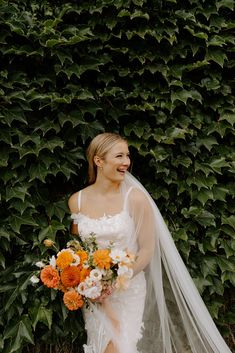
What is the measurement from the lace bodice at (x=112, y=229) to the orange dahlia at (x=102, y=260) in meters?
0.33

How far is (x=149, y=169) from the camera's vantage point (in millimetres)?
3365

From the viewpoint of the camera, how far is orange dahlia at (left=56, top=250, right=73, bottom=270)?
8.02 ft

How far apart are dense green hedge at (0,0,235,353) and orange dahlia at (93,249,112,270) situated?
0.60 m

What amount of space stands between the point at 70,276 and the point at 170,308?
2.92 feet

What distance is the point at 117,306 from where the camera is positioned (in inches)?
113

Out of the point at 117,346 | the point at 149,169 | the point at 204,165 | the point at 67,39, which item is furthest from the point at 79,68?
the point at 117,346

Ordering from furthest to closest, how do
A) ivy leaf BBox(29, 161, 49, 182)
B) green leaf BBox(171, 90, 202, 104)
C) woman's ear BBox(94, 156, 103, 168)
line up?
1. green leaf BBox(171, 90, 202, 104)
2. ivy leaf BBox(29, 161, 49, 182)
3. woman's ear BBox(94, 156, 103, 168)

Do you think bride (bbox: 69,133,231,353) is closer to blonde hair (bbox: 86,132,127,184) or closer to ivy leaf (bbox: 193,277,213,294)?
blonde hair (bbox: 86,132,127,184)

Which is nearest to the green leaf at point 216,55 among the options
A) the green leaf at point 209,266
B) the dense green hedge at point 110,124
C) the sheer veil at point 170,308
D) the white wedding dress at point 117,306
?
the dense green hedge at point 110,124

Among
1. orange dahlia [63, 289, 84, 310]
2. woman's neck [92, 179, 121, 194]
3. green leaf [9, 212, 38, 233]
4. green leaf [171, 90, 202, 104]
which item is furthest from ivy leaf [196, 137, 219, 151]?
orange dahlia [63, 289, 84, 310]

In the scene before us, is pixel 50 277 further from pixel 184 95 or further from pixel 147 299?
pixel 184 95

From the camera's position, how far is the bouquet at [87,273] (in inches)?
96.3

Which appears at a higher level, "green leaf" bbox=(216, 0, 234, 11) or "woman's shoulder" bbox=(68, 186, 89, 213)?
"green leaf" bbox=(216, 0, 234, 11)

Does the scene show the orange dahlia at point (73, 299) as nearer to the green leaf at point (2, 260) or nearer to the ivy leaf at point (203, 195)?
the green leaf at point (2, 260)
